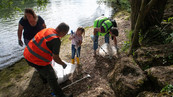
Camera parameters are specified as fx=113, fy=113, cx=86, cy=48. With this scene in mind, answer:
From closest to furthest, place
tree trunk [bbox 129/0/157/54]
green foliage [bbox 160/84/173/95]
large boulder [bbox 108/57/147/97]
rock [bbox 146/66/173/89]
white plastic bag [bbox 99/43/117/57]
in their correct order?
green foliage [bbox 160/84/173/95], rock [bbox 146/66/173/89], large boulder [bbox 108/57/147/97], tree trunk [bbox 129/0/157/54], white plastic bag [bbox 99/43/117/57]

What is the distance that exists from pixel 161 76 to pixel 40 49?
2567 millimetres

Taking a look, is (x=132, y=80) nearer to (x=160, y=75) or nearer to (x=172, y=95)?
(x=160, y=75)

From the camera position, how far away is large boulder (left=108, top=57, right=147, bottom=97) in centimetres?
239

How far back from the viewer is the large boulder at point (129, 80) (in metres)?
2.39

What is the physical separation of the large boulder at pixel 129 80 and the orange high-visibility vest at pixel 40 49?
1.78m

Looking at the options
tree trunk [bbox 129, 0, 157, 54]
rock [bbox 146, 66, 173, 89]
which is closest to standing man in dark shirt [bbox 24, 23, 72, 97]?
rock [bbox 146, 66, 173, 89]

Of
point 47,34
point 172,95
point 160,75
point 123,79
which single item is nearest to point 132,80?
point 123,79

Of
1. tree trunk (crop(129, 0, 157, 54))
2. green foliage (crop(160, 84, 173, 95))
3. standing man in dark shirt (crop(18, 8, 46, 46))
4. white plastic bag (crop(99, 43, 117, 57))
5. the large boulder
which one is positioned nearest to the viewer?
green foliage (crop(160, 84, 173, 95))

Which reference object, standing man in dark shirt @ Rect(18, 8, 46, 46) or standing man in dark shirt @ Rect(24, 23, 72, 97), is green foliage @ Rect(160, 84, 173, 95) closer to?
standing man in dark shirt @ Rect(24, 23, 72, 97)

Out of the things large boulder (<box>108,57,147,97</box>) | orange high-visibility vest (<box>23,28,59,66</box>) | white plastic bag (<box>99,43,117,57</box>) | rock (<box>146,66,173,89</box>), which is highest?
orange high-visibility vest (<box>23,28,59,66</box>)

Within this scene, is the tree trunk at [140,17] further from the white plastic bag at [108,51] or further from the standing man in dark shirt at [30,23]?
the standing man in dark shirt at [30,23]

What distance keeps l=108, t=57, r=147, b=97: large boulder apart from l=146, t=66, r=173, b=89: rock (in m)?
0.16

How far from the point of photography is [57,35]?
2562 mm

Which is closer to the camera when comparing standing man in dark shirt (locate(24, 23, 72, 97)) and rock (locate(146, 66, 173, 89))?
rock (locate(146, 66, 173, 89))
